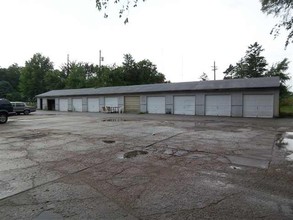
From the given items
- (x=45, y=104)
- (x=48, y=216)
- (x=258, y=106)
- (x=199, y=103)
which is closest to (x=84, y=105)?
(x=45, y=104)

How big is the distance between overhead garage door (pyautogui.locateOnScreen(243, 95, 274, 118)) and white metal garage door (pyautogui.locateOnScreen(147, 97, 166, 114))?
353 inches

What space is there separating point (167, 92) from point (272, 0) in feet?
46.8

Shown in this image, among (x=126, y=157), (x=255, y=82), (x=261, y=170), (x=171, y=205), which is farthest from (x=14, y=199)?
(x=255, y=82)

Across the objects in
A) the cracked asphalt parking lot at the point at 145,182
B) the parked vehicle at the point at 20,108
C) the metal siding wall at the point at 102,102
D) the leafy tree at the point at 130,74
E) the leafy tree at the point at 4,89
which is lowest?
the cracked asphalt parking lot at the point at 145,182

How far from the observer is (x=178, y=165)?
5.53 m

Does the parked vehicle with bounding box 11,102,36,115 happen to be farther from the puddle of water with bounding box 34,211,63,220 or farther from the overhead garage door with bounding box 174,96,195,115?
the puddle of water with bounding box 34,211,63,220

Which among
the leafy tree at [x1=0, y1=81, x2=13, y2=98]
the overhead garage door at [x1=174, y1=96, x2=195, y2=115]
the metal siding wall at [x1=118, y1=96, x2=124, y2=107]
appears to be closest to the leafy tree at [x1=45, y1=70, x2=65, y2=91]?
the leafy tree at [x1=0, y1=81, x2=13, y2=98]

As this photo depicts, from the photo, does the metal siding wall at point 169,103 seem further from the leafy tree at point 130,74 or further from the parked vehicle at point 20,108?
the leafy tree at point 130,74

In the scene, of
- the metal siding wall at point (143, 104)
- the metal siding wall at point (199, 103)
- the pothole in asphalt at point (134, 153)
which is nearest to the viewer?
the pothole in asphalt at point (134, 153)

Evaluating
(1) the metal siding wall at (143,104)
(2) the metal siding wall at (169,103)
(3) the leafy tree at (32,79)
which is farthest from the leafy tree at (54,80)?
(2) the metal siding wall at (169,103)

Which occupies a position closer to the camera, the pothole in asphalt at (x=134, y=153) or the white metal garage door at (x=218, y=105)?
the pothole in asphalt at (x=134, y=153)

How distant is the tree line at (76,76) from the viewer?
156ft

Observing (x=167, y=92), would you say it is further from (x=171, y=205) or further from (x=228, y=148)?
(x=171, y=205)

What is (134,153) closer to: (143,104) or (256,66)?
(143,104)
